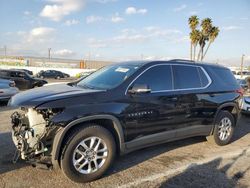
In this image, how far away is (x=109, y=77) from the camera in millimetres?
5000

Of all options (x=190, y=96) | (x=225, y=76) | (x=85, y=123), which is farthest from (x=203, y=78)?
(x=85, y=123)

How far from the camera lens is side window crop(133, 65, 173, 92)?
484 centimetres

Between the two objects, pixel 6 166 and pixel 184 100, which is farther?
pixel 184 100

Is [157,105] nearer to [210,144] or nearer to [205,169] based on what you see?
[205,169]

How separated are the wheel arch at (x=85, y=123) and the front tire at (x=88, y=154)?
3.2 inches

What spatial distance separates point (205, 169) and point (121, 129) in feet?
5.37

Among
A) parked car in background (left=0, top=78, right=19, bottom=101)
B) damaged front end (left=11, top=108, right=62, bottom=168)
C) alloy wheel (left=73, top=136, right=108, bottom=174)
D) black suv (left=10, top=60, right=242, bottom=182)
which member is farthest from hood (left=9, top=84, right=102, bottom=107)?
parked car in background (left=0, top=78, right=19, bottom=101)

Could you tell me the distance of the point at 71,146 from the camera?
3.95m

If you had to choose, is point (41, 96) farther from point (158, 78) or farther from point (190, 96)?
point (190, 96)

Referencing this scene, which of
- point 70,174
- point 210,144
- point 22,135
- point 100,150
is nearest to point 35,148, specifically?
point 22,135

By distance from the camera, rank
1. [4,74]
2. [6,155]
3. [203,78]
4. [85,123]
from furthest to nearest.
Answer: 1. [4,74]
2. [203,78]
3. [6,155]
4. [85,123]

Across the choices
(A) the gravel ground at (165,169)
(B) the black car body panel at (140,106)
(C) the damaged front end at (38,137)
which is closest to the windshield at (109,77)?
(B) the black car body panel at (140,106)

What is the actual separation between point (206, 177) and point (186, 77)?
1.94 m

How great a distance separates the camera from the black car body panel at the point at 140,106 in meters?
3.90
